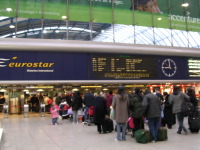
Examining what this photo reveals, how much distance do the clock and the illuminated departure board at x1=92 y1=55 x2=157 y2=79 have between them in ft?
2.69

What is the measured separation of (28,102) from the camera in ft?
57.9

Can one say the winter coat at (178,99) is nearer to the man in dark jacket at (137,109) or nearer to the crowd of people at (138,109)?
the crowd of people at (138,109)

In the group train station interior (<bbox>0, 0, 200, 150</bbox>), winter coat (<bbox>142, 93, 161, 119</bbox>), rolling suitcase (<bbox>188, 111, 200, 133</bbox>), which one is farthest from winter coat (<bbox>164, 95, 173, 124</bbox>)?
train station interior (<bbox>0, 0, 200, 150</bbox>)

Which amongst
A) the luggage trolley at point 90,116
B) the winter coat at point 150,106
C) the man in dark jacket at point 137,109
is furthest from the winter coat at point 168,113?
the luggage trolley at point 90,116

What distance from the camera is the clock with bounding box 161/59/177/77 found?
1717 cm

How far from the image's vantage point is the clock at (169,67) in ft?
56.3

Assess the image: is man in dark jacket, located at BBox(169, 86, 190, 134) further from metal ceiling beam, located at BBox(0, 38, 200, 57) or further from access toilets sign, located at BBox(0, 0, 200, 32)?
access toilets sign, located at BBox(0, 0, 200, 32)

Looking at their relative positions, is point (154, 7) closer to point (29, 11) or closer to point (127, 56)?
point (127, 56)

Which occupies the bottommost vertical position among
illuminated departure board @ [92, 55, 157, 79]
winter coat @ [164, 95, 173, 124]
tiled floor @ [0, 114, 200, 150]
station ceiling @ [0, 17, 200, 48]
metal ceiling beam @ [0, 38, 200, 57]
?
tiled floor @ [0, 114, 200, 150]

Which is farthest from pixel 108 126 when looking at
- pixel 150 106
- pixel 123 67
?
pixel 123 67

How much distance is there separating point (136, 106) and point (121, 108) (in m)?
0.47

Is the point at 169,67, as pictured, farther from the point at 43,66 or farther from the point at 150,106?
the point at 150,106

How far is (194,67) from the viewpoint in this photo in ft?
59.8

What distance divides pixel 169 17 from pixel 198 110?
10977 millimetres
